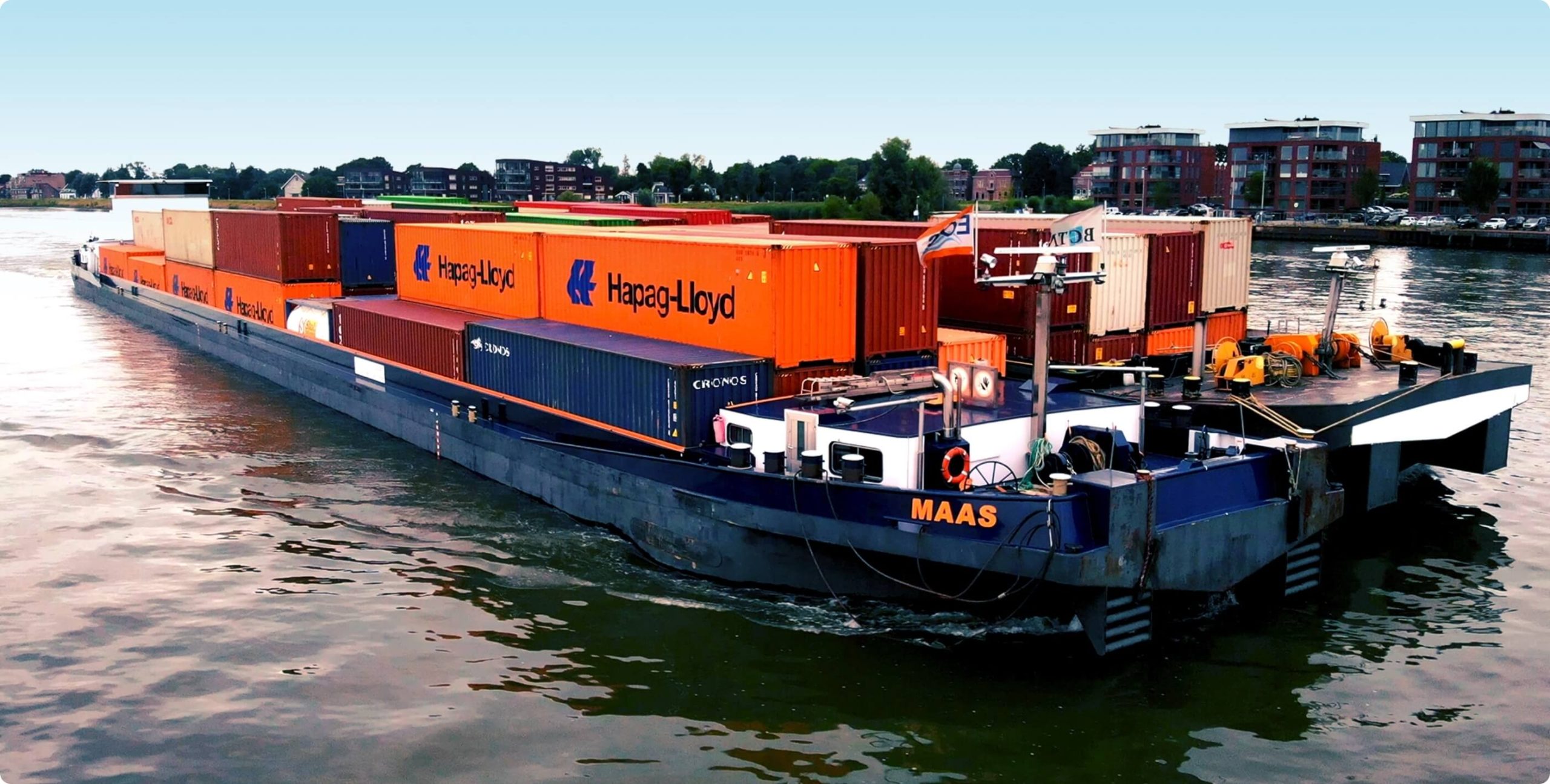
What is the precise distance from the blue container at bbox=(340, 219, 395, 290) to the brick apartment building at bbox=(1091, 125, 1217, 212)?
423 feet

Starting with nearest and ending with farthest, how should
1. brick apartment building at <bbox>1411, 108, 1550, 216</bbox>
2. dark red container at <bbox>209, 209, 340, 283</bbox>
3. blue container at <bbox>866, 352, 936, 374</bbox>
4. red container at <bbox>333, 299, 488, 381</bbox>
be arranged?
blue container at <bbox>866, 352, 936, 374</bbox> → red container at <bbox>333, 299, 488, 381</bbox> → dark red container at <bbox>209, 209, 340, 283</bbox> → brick apartment building at <bbox>1411, 108, 1550, 216</bbox>

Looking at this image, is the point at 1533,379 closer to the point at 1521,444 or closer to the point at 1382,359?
the point at 1521,444

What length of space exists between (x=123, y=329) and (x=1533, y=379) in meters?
59.6

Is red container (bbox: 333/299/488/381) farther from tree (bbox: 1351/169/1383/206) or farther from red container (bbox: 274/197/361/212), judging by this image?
tree (bbox: 1351/169/1383/206)

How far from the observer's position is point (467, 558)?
73.9 feet

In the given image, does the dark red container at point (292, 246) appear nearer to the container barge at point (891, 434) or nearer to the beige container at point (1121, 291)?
the container barge at point (891, 434)

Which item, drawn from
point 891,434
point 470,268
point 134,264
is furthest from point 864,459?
point 134,264

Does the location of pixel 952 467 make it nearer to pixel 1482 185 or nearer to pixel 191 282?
pixel 191 282

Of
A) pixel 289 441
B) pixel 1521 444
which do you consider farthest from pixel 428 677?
pixel 1521 444

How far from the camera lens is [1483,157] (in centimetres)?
13138

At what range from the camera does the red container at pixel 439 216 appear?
1738 inches

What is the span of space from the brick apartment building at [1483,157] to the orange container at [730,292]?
133657mm

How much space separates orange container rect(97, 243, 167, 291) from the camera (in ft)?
183

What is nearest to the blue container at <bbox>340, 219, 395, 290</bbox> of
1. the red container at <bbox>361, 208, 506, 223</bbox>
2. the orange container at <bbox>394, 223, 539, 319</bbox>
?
the red container at <bbox>361, 208, 506, 223</bbox>
